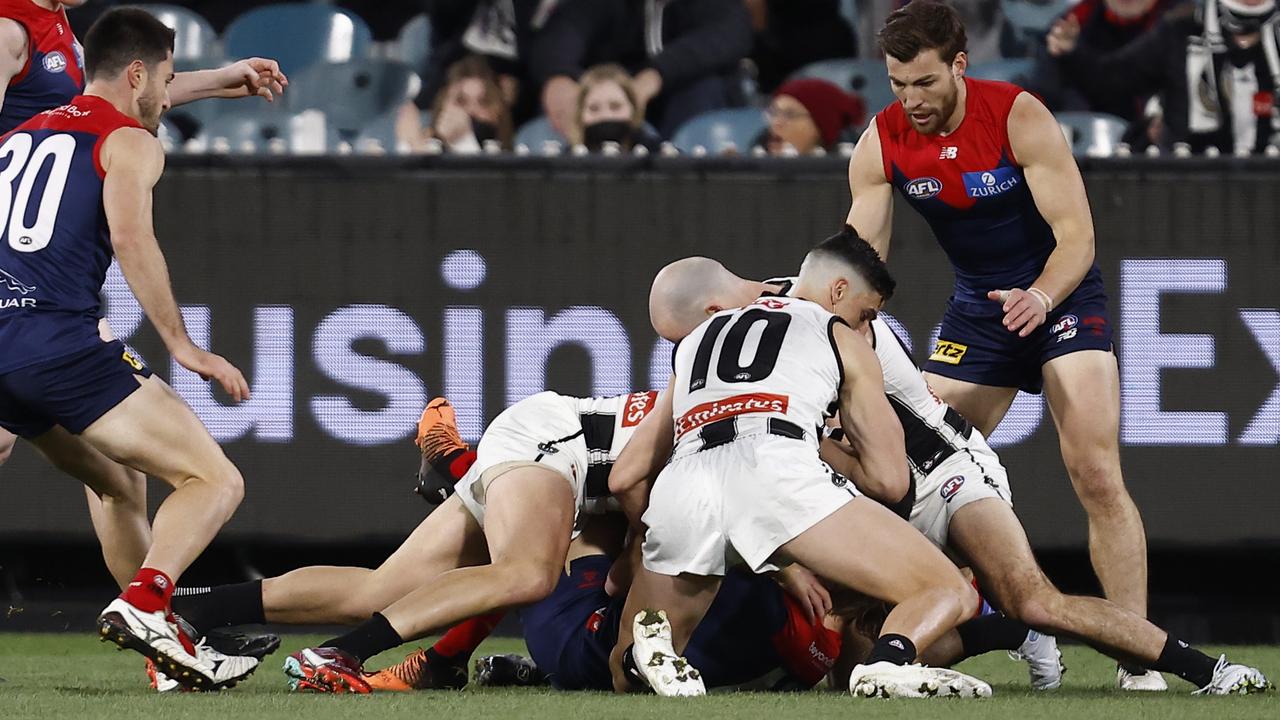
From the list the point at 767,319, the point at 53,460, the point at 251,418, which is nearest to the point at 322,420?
the point at 251,418

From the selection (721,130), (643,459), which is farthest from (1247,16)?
(643,459)

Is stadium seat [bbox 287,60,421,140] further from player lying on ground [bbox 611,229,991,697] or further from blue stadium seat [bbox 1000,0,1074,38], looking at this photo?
player lying on ground [bbox 611,229,991,697]

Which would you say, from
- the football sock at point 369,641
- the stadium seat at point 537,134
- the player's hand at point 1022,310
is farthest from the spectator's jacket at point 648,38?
the football sock at point 369,641

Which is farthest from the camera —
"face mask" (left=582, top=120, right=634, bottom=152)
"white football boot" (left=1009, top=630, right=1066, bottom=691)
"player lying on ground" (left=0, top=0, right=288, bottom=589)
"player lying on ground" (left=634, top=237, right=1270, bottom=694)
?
"face mask" (left=582, top=120, right=634, bottom=152)

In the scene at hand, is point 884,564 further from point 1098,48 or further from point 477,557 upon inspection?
point 1098,48

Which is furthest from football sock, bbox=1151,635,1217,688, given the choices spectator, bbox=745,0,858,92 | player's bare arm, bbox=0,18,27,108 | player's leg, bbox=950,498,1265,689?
spectator, bbox=745,0,858,92

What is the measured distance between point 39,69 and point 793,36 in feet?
19.4

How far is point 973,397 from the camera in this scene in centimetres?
649

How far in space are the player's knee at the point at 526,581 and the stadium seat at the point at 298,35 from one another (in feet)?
19.5

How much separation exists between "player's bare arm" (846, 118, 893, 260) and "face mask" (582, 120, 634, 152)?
2.58 meters

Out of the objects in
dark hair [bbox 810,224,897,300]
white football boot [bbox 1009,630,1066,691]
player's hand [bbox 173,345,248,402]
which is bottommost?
white football boot [bbox 1009,630,1066,691]

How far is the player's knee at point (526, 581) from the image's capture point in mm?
5508

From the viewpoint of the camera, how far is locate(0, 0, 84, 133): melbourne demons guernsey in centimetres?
631

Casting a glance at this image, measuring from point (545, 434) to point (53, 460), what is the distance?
1.49 meters
